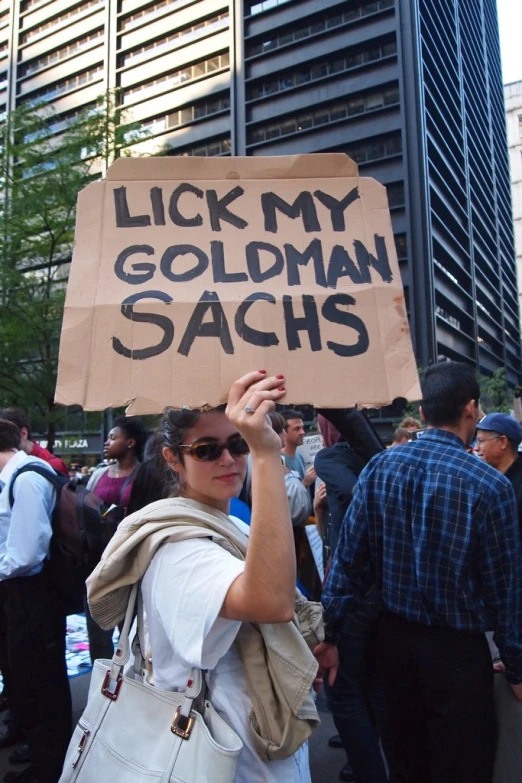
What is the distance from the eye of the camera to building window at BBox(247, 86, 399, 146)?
128ft

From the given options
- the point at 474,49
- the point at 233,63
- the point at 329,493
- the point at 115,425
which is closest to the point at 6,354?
the point at 115,425

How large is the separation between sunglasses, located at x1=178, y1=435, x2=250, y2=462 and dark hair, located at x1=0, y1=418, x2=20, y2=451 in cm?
239

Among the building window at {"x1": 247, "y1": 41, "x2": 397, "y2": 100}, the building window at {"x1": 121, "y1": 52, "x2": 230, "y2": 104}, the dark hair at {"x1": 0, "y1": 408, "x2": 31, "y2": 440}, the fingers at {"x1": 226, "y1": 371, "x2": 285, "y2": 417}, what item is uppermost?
the building window at {"x1": 121, "y1": 52, "x2": 230, "y2": 104}

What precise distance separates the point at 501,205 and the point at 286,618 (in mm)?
78820

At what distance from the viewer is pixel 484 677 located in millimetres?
2076

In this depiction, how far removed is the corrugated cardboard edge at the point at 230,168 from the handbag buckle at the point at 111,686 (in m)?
1.29

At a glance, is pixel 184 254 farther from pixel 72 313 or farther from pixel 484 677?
pixel 484 677

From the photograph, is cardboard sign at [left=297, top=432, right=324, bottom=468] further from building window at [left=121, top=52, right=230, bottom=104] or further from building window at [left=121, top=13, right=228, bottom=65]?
building window at [left=121, top=13, right=228, bottom=65]

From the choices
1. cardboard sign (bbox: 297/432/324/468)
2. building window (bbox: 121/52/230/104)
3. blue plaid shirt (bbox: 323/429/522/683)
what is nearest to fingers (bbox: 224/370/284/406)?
blue plaid shirt (bbox: 323/429/522/683)

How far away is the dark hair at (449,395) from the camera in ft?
7.72

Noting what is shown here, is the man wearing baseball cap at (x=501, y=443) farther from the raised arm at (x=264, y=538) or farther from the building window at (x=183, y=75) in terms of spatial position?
the building window at (x=183, y=75)

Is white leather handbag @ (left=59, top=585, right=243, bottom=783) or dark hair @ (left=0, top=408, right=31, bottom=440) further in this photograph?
dark hair @ (left=0, top=408, right=31, bottom=440)

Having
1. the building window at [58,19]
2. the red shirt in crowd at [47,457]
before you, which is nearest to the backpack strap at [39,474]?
the red shirt in crowd at [47,457]

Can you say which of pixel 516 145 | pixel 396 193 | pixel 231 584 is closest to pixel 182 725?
→ pixel 231 584
